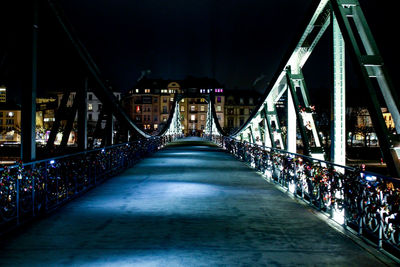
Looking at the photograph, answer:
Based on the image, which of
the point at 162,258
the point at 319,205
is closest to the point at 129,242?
the point at 162,258

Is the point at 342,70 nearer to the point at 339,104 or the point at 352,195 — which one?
the point at 339,104

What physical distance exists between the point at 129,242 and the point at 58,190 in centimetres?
371

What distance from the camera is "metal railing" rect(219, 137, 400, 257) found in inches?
217

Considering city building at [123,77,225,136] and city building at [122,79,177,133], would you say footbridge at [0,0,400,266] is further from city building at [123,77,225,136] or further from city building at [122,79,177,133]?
city building at [122,79,177,133]

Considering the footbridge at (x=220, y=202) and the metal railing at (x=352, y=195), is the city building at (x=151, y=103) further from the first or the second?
the metal railing at (x=352, y=195)

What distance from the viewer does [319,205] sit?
860cm

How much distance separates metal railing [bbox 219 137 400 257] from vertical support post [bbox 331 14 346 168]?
0.33 meters

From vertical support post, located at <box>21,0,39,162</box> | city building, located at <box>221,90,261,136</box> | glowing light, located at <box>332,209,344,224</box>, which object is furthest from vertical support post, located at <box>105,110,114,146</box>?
city building, located at <box>221,90,261,136</box>

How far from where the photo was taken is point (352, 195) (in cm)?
675

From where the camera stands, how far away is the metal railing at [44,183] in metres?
6.86

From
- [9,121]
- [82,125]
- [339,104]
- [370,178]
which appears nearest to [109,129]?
[82,125]

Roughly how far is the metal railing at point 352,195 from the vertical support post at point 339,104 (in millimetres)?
327

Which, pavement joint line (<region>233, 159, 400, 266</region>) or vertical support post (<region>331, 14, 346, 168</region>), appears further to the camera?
vertical support post (<region>331, 14, 346, 168</region>)

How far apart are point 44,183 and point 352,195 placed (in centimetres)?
573
